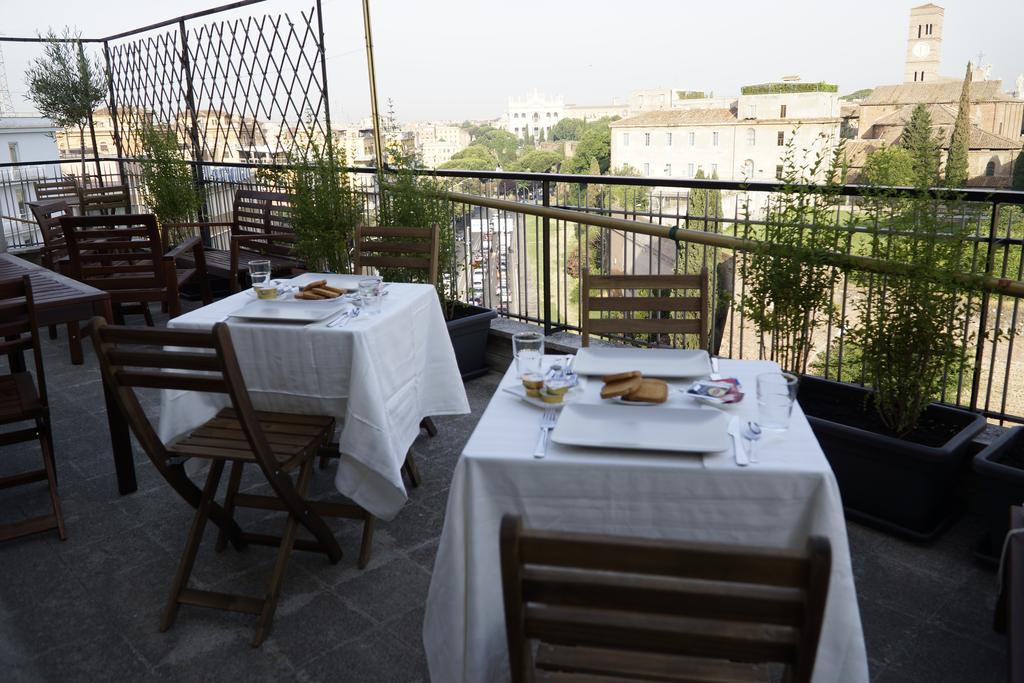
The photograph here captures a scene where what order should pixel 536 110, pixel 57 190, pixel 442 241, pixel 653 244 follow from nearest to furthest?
pixel 653 244 < pixel 442 241 < pixel 57 190 < pixel 536 110

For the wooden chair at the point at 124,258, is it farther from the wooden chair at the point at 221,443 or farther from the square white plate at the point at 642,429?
the square white plate at the point at 642,429

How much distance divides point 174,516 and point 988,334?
337 centimetres

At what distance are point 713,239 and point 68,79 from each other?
10.5 meters

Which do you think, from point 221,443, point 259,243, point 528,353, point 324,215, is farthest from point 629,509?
point 259,243

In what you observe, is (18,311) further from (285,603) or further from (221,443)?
(285,603)

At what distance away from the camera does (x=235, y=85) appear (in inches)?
344

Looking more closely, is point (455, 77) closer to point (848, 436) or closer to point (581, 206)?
point (581, 206)

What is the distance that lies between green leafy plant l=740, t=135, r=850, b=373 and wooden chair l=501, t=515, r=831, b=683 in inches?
86.0

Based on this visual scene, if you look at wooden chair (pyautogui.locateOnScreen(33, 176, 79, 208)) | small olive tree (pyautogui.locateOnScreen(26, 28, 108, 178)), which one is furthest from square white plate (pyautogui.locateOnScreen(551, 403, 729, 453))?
small olive tree (pyautogui.locateOnScreen(26, 28, 108, 178))

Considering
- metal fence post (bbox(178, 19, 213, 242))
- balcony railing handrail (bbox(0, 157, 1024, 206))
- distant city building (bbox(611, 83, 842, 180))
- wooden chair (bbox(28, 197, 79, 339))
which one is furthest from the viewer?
distant city building (bbox(611, 83, 842, 180))

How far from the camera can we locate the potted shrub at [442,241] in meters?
4.70

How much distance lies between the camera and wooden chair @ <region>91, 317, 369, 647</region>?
224cm

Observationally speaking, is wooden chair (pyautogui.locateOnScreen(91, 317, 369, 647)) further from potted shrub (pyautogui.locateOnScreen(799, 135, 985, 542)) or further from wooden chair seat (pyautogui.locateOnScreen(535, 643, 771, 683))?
potted shrub (pyautogui.locateOnScreen(799, 135, 985, 542))

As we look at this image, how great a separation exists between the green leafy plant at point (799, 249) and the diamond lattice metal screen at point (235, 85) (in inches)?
213
